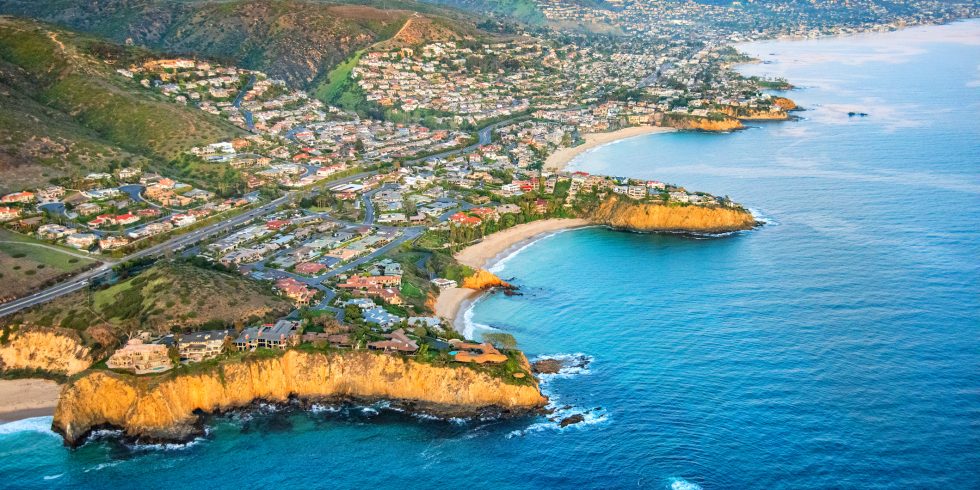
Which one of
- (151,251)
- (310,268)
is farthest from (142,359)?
(151,251)

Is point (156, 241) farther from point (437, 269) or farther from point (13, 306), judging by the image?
point (437, 269)

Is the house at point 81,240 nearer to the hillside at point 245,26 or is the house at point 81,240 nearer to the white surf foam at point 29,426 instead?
the white surf foam at point 29,426

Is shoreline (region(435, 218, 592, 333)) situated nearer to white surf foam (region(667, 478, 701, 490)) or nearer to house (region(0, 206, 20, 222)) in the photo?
white surf foam (region(667, 478, 701, 490))

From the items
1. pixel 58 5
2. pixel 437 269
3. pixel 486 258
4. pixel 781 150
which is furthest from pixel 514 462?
pixel 58 5

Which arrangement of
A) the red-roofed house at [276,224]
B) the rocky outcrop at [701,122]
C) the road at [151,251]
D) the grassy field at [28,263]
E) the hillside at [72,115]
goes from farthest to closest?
1. the rocky outcrop at [701,122]
2. the hillside at [72,115]
3. the red-roofed house at [276,224]
4. the grassy field at [28,263]
5. the road at [151,251]

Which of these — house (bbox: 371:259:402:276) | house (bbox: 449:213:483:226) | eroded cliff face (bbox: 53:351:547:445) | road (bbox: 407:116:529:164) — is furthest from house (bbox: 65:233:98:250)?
road (bbox: 407:116:529:164)

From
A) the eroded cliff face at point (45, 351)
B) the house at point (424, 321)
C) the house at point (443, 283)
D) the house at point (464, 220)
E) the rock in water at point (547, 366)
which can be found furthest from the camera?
the house at point (464, 220)

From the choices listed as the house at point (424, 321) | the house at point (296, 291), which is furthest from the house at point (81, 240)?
the house at point (424, 321)
